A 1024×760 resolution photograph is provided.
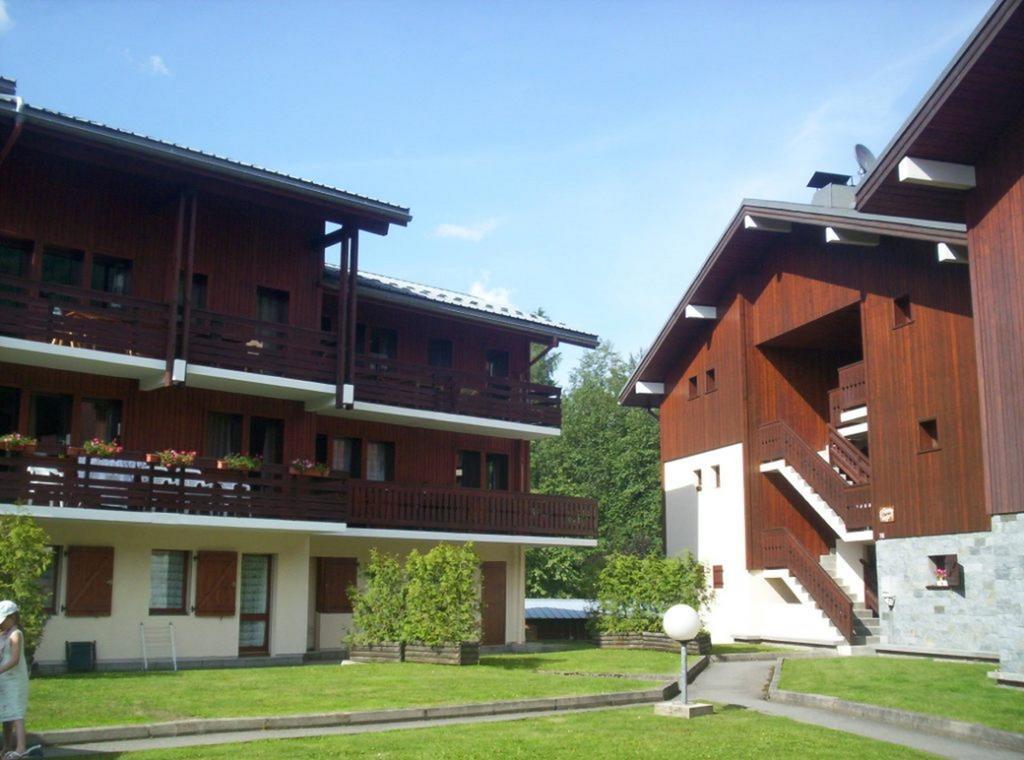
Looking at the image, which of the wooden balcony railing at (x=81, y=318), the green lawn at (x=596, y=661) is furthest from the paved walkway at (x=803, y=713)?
the wooden balcony railing at (x=81, y=318)

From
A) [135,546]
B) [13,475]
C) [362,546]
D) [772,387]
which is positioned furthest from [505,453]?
[13,475]

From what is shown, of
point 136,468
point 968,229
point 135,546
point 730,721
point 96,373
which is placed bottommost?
point 730,721

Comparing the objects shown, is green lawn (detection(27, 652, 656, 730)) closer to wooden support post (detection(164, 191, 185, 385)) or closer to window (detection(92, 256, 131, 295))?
wooden support post (detection(164, 191, 185, 385))

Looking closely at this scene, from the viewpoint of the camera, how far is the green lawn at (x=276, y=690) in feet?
43.2

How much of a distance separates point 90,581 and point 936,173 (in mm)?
17013

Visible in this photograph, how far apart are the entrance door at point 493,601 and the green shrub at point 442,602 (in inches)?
305

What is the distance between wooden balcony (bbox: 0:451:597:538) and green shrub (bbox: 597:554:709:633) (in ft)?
9.78

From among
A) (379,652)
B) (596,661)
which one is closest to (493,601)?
(596,661)

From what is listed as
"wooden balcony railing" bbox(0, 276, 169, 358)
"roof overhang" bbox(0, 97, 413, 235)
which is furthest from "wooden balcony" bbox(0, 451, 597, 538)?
"roof overhang" bbox(0, 97, 413, 235)

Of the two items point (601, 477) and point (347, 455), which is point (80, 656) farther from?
point (601, 477)

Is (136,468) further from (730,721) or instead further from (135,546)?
(730,721)

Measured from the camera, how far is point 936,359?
2369 cm

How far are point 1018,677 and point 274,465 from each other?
14634mm

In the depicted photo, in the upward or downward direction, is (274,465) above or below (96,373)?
below
